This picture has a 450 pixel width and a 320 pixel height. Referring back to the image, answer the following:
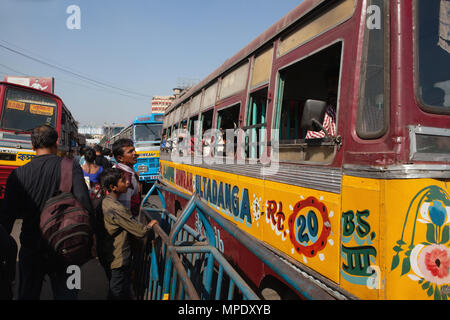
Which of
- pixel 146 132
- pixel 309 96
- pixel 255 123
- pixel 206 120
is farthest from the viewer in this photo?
pixel 146 132

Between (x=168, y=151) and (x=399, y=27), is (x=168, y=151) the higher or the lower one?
the lower one

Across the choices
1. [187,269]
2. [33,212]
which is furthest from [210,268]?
[33,212]

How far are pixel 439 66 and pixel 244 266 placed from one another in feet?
7.69

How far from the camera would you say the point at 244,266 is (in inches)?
120

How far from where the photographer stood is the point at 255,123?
3.43 m

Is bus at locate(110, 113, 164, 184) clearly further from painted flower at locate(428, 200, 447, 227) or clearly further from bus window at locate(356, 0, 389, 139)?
painted flower at locate(428, 200, 447, 227)

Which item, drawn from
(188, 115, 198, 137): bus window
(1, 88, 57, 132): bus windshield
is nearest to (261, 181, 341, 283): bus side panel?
(188, 115, 198, 137): bus window

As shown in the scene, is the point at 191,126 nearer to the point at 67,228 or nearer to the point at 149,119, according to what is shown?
the point at 67,228

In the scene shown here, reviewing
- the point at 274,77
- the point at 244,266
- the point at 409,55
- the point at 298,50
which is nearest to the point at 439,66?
the point at 409,55

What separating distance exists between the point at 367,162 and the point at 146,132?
43.2 feet

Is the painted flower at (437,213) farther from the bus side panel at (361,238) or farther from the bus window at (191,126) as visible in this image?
the bus window at (191,126)

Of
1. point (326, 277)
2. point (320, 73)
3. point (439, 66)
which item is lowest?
point (326, 277)

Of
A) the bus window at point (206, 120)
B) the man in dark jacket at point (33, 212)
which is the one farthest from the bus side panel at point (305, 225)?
the bus window at point (206, 120)

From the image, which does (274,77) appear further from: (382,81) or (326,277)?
(326,277)
